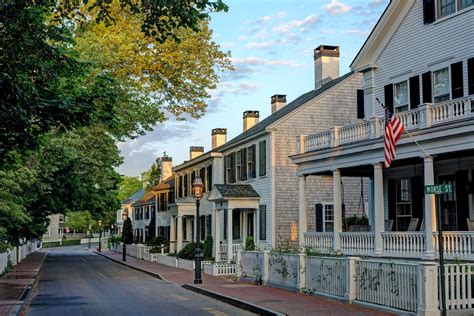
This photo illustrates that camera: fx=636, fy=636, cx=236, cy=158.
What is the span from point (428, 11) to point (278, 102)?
18532mm

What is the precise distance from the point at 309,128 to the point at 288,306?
1696 centimetres

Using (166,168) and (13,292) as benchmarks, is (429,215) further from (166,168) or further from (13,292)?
(166,168)

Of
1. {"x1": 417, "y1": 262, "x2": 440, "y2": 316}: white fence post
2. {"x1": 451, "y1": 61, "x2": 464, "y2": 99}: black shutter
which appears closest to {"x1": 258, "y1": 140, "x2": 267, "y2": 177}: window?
{"x1": 451, "y1": 61, "x2": 464, "y2": 99}: black shutter

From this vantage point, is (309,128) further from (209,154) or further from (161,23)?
(161,23)

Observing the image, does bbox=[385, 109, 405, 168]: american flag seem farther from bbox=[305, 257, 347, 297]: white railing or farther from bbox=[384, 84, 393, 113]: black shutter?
bbox=[384, 84, 393, 113]: black shutter

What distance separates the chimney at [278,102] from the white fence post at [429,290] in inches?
1086

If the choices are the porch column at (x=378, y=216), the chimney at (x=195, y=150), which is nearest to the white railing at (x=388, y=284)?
the porch column at (x=378, y=216)

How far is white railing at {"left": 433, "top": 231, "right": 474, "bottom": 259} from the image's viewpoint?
1755 centimetres

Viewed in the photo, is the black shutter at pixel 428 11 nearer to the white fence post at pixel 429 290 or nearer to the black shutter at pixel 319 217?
the white fence post at pixel 429 290

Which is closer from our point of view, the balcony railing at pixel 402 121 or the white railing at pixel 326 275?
the white railing at pixel 326 275

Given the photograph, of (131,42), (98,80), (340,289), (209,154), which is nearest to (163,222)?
(209,154)

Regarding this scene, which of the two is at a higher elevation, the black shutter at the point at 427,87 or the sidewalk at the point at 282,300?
the black shutter at the point at 427,87

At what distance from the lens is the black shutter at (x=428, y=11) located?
22156 mm

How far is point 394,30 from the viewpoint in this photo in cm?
2423
